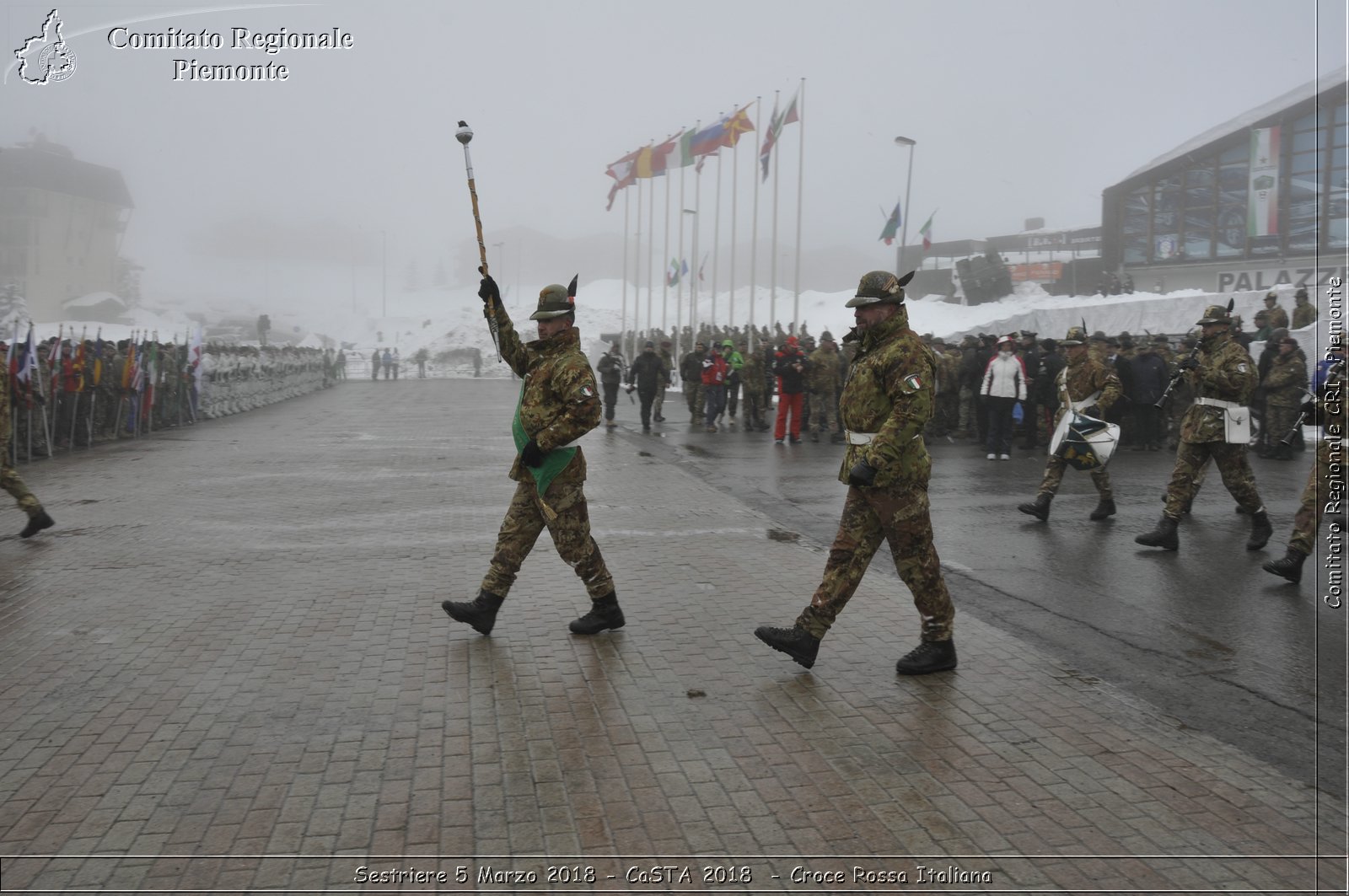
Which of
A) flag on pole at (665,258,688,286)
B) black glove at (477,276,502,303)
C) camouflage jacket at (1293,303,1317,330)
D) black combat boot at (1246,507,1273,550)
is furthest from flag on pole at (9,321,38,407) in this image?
flag on pole at (665,258,688,286)

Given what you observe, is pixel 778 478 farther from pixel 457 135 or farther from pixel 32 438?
pixel 32 438

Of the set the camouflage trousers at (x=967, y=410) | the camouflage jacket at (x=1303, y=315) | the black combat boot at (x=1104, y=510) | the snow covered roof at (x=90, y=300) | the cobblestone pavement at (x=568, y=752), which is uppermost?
the snow covered roof at (x=90, y=300)

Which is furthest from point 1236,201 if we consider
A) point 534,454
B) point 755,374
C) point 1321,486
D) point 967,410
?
point 534,454

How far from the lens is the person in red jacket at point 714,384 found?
66.8 feet

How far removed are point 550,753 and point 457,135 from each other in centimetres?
374

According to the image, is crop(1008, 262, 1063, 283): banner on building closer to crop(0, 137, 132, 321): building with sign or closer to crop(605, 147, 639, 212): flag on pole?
crop(605, 147, 639, 212): flag on pole

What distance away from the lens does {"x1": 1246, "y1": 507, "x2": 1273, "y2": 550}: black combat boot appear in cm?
838

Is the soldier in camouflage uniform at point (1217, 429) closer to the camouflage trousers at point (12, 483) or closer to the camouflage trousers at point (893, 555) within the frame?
the camouflage trousers at point (893, 555)

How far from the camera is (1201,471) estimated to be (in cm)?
857

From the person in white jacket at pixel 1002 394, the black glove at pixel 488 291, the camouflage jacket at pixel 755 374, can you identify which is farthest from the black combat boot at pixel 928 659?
the camouflage jacket at pixel 755 374

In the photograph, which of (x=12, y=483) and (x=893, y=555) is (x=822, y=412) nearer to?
(x=12, y=483)

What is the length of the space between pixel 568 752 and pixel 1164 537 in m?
6.11

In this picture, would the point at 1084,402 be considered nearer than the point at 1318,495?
No

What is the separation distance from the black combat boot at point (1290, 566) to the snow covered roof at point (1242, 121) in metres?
31.0
